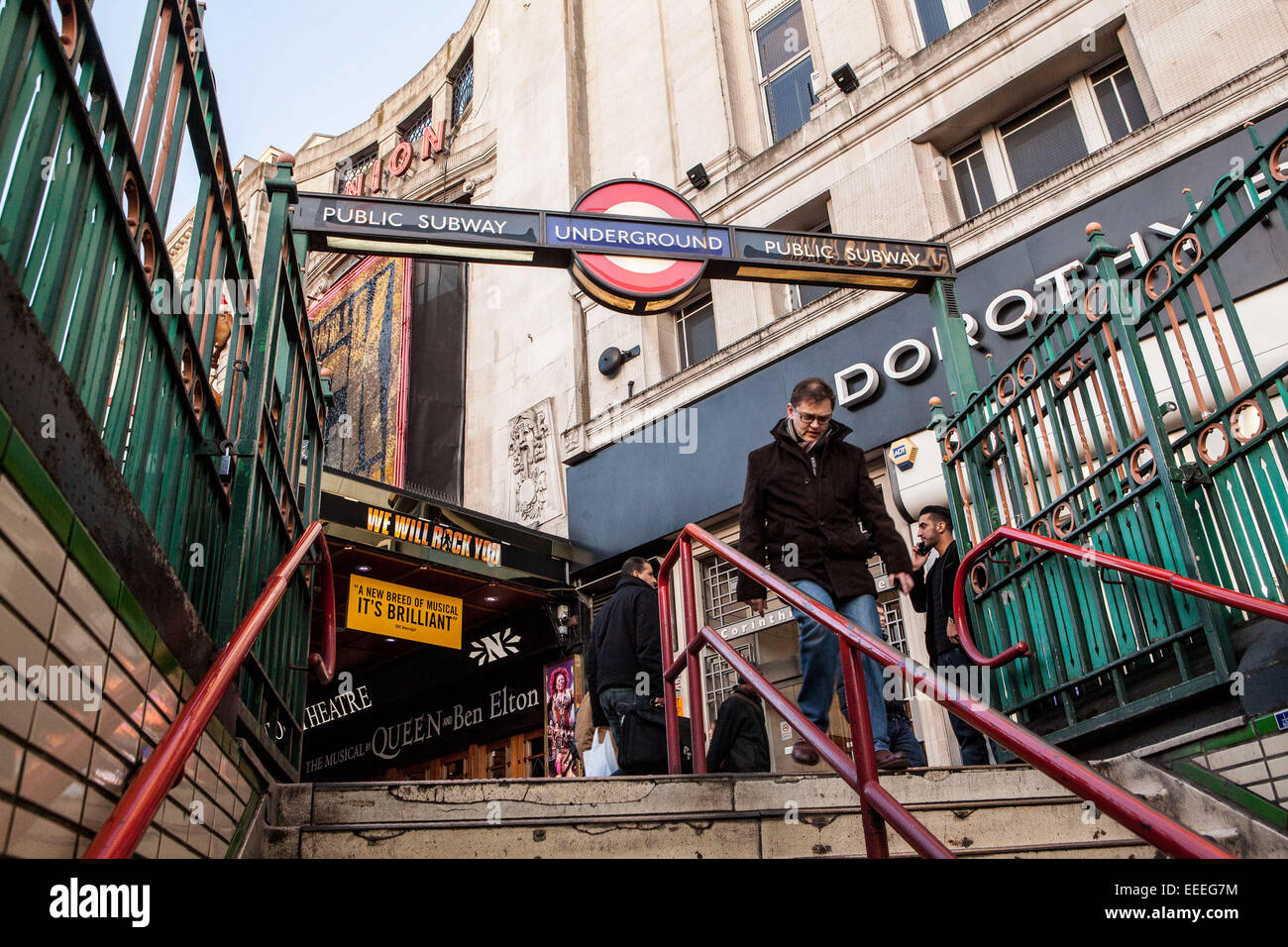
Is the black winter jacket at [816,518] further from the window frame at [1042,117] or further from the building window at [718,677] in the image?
the window frame at [1042,117]

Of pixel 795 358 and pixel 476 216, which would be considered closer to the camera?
pixel 476 216

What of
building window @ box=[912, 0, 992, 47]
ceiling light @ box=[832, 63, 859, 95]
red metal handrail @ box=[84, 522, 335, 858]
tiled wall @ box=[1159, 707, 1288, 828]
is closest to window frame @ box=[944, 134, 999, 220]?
building window @ box=[912, 0, 992, 47]

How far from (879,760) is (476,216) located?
169 inches

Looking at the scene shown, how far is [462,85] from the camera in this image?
19500 mm

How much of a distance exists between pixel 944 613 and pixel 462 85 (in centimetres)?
1718

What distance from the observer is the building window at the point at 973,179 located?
1000 centimetres

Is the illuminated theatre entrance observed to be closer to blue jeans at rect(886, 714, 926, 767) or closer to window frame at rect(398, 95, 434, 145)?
blue jeans at rect(886, 714, 926, 767)

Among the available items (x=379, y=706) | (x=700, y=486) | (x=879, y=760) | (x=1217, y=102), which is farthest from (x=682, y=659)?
(x=379, y=706)

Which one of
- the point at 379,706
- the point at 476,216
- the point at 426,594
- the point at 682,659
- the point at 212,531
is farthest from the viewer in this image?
the point at 379,706

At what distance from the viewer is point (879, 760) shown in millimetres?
4016

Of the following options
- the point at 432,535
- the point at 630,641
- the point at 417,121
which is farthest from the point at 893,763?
the point at 417,121

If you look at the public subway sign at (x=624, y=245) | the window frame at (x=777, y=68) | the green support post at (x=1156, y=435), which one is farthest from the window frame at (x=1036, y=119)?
the green support post at (x=1156, y=435)

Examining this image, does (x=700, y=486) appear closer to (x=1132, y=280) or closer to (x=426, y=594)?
(x=426, y=594)

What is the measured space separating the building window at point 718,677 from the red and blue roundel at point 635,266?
176 inches
